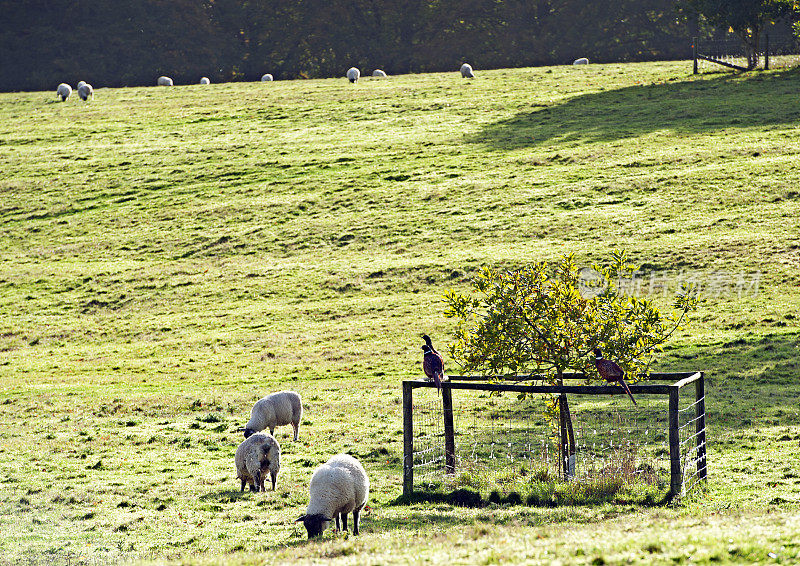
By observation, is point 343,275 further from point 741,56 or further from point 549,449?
point 741,56

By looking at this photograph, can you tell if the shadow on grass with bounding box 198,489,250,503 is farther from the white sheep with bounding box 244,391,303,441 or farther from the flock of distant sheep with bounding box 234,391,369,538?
the white sheep with bounding box 244,391,303,441

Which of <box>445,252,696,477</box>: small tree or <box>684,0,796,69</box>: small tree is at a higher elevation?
<box>684,0,796,69</box>: small tree

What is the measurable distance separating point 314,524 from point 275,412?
765cm

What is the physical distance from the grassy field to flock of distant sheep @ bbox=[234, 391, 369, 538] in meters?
0.45

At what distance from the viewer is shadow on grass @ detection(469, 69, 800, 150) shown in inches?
2239

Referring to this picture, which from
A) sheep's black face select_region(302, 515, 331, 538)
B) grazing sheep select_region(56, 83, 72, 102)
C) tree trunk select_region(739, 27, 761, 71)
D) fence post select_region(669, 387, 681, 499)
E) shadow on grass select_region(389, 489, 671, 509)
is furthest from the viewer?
grazing sheep select_region(56, 83, 72, 102)

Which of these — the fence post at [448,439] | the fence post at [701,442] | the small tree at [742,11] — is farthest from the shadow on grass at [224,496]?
the small tree at [742,11]

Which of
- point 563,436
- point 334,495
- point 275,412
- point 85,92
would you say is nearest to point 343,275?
point 275,412

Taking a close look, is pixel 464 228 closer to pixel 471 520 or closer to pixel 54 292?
pixel 54 292

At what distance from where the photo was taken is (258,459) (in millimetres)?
17750

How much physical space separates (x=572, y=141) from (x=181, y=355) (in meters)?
31.7

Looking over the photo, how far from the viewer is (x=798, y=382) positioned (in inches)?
1027

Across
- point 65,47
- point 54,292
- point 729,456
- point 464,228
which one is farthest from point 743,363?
point 65,47

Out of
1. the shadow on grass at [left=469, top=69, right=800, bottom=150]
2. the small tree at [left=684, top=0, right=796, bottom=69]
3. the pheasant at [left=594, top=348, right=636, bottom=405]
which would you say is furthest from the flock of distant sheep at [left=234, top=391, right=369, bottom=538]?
the small tree at [left=684, top=0, right=796, bottom=69]
